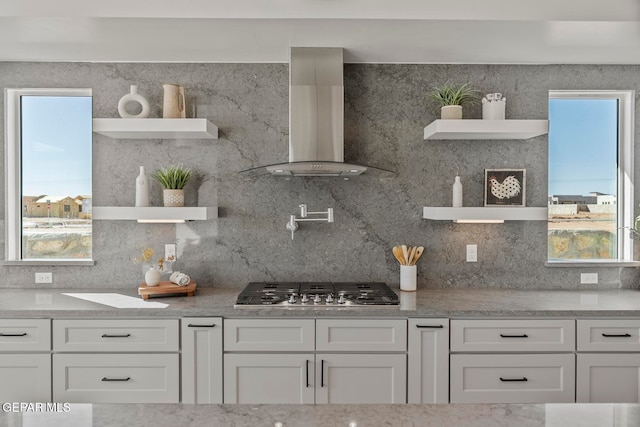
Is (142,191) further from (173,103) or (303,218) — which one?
(303,218)

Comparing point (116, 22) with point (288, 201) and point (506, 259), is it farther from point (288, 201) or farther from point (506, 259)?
point (506, 259)

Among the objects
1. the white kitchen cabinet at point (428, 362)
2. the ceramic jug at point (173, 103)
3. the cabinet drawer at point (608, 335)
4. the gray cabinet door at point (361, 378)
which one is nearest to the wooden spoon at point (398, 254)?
the white kitchen cabinet at point (428, 362)

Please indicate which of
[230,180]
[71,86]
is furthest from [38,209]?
[230,180]

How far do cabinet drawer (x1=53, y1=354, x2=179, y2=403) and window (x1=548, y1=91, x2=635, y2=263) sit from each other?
2576 millimetres

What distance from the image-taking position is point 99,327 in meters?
2.42

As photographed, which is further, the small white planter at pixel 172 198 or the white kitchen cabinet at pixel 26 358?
the small white planter at pixel 172 198

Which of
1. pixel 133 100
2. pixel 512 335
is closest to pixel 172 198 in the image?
pixel 133 100

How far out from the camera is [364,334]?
95.2 inches

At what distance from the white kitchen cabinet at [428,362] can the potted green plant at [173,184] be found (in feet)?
5.29

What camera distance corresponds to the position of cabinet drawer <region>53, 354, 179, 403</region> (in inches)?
94.4

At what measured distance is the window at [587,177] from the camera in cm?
314

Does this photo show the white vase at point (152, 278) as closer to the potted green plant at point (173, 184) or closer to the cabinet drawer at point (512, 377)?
the potted green plant at point (173, 184)

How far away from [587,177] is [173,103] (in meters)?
2.82

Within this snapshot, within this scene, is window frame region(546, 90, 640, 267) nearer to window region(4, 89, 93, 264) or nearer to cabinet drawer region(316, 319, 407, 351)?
cabinet drawer region(316, 319, 407, 351)
